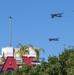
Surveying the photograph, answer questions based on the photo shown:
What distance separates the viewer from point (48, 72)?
46938 millimetres

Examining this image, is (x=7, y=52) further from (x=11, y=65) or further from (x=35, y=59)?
(x=11, y=65)

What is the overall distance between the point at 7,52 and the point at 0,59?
17.7 ft

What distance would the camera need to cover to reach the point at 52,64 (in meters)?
48.8

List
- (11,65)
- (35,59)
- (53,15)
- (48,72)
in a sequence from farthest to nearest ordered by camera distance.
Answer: (35,59)
(11,65)
(53,15)
(48,72)

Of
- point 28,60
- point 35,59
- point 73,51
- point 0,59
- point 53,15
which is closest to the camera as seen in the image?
point 73,51

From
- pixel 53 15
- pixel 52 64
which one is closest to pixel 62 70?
pixel 52 64

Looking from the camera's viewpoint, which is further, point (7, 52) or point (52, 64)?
point (7, 52)

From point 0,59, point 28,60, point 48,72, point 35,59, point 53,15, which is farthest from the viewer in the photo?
point 0,59

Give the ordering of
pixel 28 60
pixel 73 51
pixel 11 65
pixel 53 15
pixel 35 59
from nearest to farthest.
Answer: pixel 73 51 < pixel 53 15 < pixel 11 65 < pixel 28 60 < pixel 35 59

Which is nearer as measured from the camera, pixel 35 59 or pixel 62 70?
pixel 62 70

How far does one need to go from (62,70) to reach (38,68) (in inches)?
96.6

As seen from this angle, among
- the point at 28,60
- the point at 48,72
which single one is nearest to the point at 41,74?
the point at 48,72

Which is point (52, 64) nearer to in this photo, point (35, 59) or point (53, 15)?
point (53, 15)

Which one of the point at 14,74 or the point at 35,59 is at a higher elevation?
the point at 35,59
